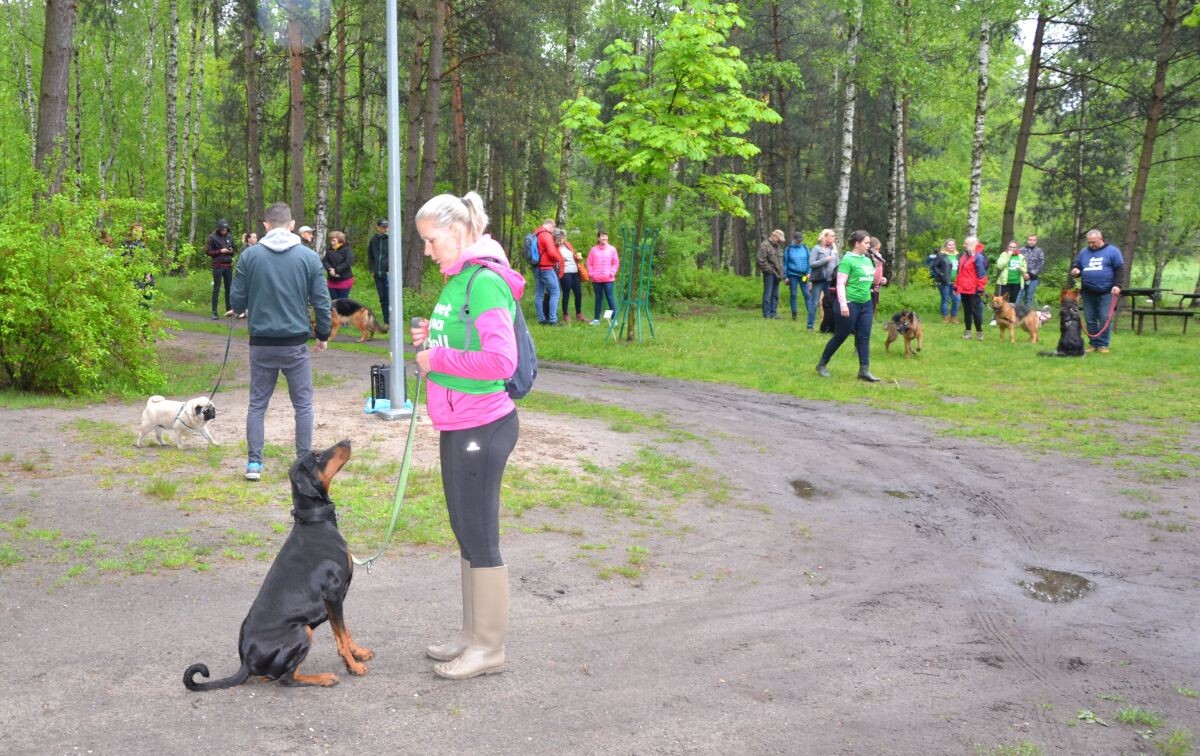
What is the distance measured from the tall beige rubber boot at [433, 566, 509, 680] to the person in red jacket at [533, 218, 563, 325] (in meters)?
15.2

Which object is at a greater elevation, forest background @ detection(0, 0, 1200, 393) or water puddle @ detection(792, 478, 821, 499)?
forest background @ detection(0, 0, 1200, 393)

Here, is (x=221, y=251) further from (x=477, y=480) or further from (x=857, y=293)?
(x=477, y=480)

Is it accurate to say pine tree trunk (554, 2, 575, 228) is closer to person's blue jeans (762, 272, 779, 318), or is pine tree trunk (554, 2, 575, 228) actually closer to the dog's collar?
person's blue jeans (762, 272, 779, 318)

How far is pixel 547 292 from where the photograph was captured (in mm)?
20875

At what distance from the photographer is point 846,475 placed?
361 inches

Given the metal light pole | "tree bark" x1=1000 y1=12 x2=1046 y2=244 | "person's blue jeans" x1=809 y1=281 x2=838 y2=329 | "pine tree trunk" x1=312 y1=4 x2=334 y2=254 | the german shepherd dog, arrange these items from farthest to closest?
"pine tree trunk" x1=312 y1=4 x2=334 y2=254 < "tree bark" x1=1000 y1=12 x2=1046 y2=244 < "person's blue jeans" x1=809 y1=281 x2=838 y2=329 < the german shepherd dog < the metal light pole

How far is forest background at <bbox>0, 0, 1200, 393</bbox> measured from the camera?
15.6 meters

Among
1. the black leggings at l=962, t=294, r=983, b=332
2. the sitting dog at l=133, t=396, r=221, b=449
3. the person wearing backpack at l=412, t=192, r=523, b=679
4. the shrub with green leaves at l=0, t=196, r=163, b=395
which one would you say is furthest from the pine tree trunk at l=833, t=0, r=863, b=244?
the person wearing backpack at l=412, t=192, r=523, b=679

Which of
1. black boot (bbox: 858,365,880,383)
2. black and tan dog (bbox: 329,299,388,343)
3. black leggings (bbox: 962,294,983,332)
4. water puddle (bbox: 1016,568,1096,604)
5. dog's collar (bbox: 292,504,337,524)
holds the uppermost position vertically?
black leggings (bbox: 962,294,983,332)

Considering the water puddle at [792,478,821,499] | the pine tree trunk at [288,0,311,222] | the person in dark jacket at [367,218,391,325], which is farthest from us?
the pine tree trunk at [288,0,311,222]

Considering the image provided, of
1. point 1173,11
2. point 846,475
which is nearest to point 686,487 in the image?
point 846,475

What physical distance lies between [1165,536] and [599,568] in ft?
14.4

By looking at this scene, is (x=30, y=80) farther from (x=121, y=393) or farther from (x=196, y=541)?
(x=196, y=541)

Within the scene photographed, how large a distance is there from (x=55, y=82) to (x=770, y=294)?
1508 centimetres
